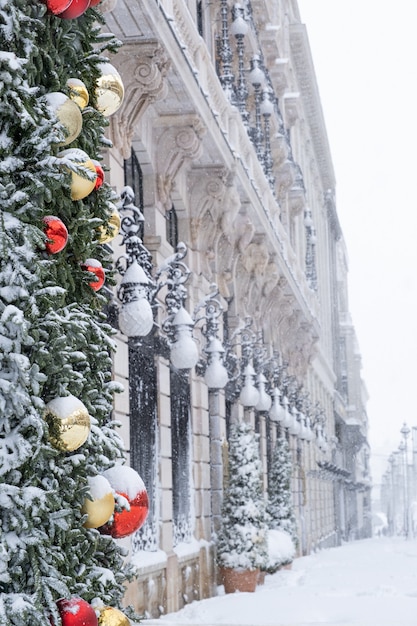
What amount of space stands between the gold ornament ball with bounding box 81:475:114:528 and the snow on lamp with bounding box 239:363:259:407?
689 inches

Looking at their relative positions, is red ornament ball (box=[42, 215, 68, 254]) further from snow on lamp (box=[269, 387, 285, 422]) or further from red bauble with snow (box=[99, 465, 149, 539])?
snow on lamp (box=[269, 387, 285, 422])

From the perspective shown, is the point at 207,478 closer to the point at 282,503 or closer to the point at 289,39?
the point at 282,503

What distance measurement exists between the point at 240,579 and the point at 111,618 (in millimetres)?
15453

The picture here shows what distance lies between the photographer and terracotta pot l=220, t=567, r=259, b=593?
65.6 ft

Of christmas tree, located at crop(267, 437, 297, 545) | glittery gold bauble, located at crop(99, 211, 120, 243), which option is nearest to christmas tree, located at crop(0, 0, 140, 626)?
glittery gold bauble, located at crop(99, 211, 120, 243)

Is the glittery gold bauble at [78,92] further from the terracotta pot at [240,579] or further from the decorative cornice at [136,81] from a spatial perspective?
the terracotta pot at [240,579]

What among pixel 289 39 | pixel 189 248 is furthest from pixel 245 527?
pixel 289 39

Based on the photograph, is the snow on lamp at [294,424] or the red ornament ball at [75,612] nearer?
the red ornament ball at [75,612]

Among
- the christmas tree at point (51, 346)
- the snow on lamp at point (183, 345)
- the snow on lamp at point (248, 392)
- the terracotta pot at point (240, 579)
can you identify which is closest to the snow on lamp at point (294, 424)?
the snow on lamp at point (248, 392)

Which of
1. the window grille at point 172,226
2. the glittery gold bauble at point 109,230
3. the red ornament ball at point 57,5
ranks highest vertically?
the window grille at point 172,226

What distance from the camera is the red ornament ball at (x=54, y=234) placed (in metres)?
4.85

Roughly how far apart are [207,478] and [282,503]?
25.0ft

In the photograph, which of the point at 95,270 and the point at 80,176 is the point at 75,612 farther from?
the point at 80,176

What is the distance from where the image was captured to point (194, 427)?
20078 millimetres
